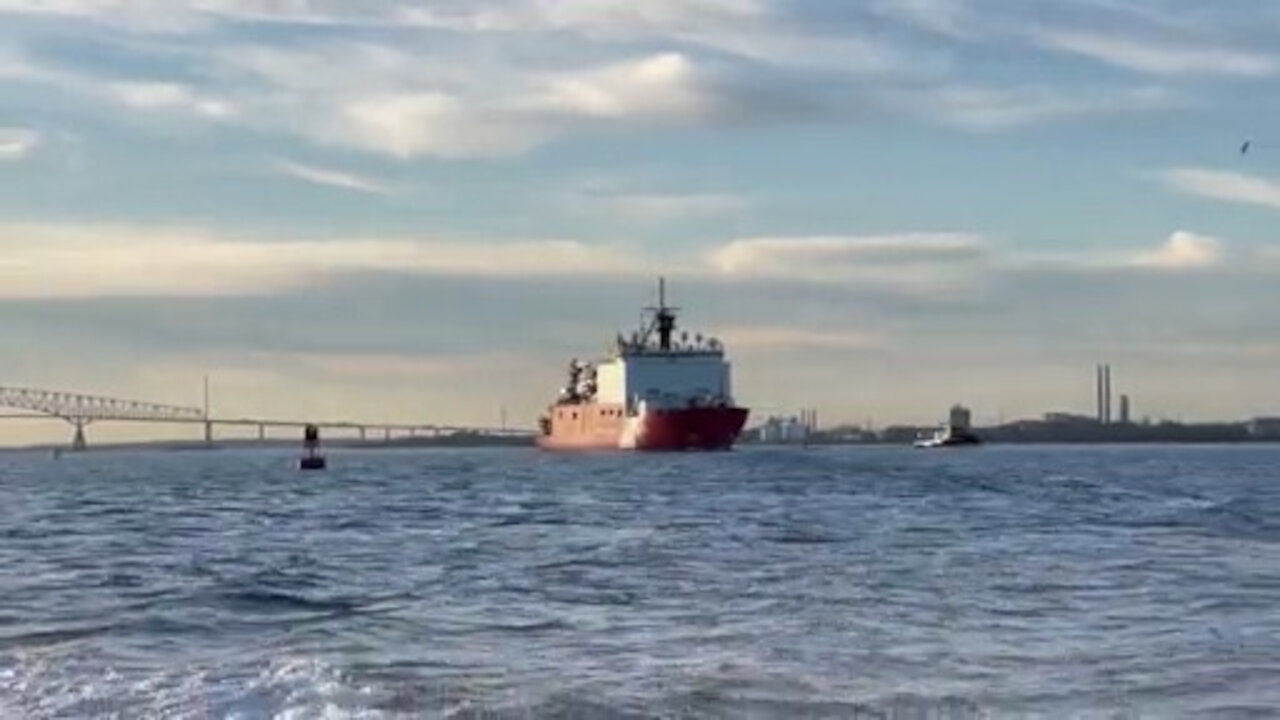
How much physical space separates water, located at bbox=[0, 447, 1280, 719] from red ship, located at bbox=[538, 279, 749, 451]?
84831mm

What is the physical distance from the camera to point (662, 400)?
462 ft

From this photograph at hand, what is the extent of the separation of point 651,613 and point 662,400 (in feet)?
375

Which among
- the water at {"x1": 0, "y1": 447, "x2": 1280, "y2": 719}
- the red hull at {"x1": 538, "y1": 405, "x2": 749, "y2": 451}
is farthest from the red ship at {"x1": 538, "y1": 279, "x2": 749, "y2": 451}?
the water at {"x1": 0, "y1": 447, "x2": 1280, "y2": 719}

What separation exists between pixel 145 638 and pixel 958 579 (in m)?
11.8

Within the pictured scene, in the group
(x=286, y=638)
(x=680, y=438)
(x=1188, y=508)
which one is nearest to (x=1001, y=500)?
(x=1188, y=508)

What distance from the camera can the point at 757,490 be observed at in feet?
226

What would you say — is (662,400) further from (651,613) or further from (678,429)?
(651,613)

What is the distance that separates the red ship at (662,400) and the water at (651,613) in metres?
84.8

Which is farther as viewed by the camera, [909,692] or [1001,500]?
[1001,500]

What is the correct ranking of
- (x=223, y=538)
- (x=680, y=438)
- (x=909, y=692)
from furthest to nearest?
(x=680, y=438) → (x=223, y=538) → (x=909, y=692)

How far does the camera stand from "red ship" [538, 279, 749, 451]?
5477 inches

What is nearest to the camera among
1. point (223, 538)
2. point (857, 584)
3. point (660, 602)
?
point (660, 602)

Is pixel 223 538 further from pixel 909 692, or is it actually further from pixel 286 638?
pixel 909 692

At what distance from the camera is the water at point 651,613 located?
19.4 metres
